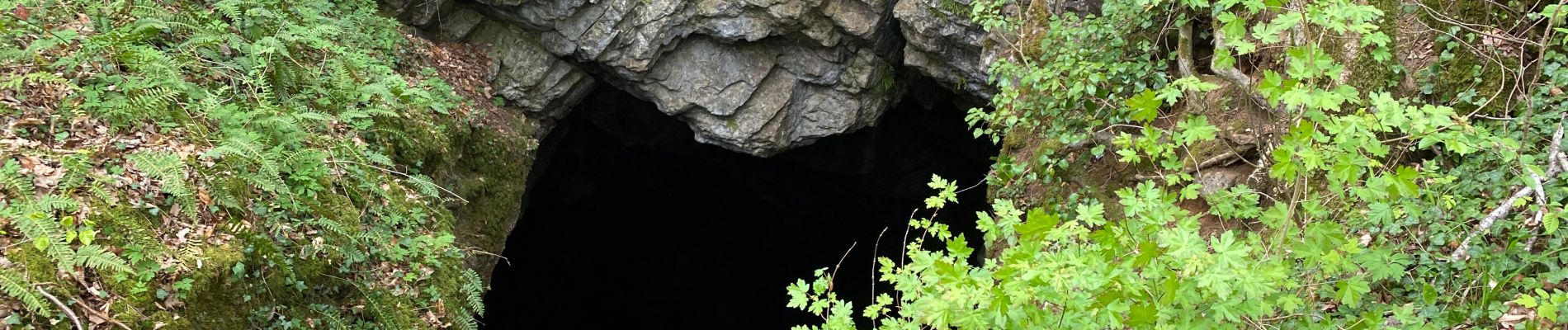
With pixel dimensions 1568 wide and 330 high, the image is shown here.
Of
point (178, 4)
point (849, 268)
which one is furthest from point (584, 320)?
point (178, 4)

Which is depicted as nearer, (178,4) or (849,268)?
(178,4)

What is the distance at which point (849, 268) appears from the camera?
13.4 metres

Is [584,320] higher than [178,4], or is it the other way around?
[178,4]

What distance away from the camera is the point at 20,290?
10.3ft

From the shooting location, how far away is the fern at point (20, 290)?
3.13 meters

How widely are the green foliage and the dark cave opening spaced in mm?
8184

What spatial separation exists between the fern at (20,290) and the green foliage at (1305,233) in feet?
9.51

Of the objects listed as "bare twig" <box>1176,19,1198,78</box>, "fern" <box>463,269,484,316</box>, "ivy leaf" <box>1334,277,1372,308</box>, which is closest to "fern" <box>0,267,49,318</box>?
"fern" <box>463,269,484,316</box>

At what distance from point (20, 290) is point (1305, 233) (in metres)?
4.54

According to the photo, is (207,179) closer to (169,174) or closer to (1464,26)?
(169,174)

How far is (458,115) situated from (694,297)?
7.09m

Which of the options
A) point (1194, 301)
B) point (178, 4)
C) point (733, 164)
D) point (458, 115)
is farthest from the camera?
point (733, 164)

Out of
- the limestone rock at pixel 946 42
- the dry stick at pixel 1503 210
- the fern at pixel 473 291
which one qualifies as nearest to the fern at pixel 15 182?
the fern at pixel 473 291

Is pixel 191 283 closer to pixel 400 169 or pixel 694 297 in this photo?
pixel 400 169
